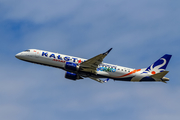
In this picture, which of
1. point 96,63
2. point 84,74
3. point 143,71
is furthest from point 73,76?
point 143,71

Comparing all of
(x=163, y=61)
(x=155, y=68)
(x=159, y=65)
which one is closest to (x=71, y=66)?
(x=155, y=68)

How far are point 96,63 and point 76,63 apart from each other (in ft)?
15.9

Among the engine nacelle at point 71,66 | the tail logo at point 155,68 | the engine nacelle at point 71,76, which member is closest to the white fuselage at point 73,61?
the engine nacelle at point 71,66

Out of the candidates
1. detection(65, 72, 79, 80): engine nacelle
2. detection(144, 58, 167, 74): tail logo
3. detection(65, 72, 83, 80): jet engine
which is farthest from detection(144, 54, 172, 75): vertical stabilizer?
detection(65, 72, 79, 80): engine nacelle

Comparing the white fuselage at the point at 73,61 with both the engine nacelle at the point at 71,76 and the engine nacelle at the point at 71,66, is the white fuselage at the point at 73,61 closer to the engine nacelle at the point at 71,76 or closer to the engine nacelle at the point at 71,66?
the engine nacelle at the point at 71,66

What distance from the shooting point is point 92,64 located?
62.4m

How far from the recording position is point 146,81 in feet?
216

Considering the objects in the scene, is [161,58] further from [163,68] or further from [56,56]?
[56,56]

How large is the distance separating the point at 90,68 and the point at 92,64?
1279 mm

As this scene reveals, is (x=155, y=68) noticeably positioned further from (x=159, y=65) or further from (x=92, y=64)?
(x=92, y=64)

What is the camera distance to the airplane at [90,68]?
205 feet

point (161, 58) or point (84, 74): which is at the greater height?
point (161, 58)

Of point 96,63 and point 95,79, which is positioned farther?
point 95,79

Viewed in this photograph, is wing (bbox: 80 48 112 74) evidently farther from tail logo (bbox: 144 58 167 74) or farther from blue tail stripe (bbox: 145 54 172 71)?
blue tail stripe (bbox: 145 54 172 71)
